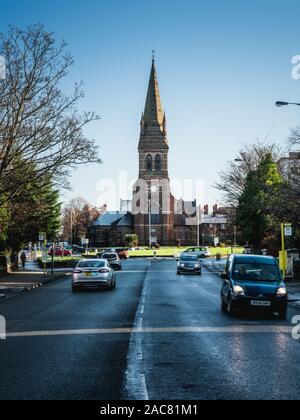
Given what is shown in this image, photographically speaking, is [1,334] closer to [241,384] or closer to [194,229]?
[241,384]

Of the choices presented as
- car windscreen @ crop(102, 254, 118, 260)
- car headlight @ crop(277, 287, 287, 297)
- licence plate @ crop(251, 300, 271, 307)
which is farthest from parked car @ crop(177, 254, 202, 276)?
licence plate @ crop(251, 300, 271, 307)

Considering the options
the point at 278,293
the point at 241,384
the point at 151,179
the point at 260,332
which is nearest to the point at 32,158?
the point at 278,293

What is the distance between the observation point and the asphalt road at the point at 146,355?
767cm

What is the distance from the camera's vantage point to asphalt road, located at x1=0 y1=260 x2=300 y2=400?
767 cm

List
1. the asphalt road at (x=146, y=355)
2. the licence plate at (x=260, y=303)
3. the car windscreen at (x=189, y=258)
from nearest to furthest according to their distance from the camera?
1. the asphalt road at (x=146, y=355)
2. the licence plate at (x=260, y=303)
3. the car windscreen at (x=189, y=258)

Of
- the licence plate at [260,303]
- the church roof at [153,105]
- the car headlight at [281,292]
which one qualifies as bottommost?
the licence plate at [260,303]

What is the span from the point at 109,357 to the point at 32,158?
20557 millimetres

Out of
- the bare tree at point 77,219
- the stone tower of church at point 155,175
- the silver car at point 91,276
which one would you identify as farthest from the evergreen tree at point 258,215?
the bare tree at point 77,219

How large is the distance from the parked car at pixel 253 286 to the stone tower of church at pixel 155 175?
11123 centimetres

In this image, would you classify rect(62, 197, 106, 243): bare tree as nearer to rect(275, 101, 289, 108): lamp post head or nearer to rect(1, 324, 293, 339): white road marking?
rect(275, 101, 289, 108): lamp post head

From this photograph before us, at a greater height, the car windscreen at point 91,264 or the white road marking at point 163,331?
the car windscreen at point 91,264

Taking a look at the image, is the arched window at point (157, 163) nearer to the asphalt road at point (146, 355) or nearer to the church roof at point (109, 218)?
the church roof at point (109, 218)
